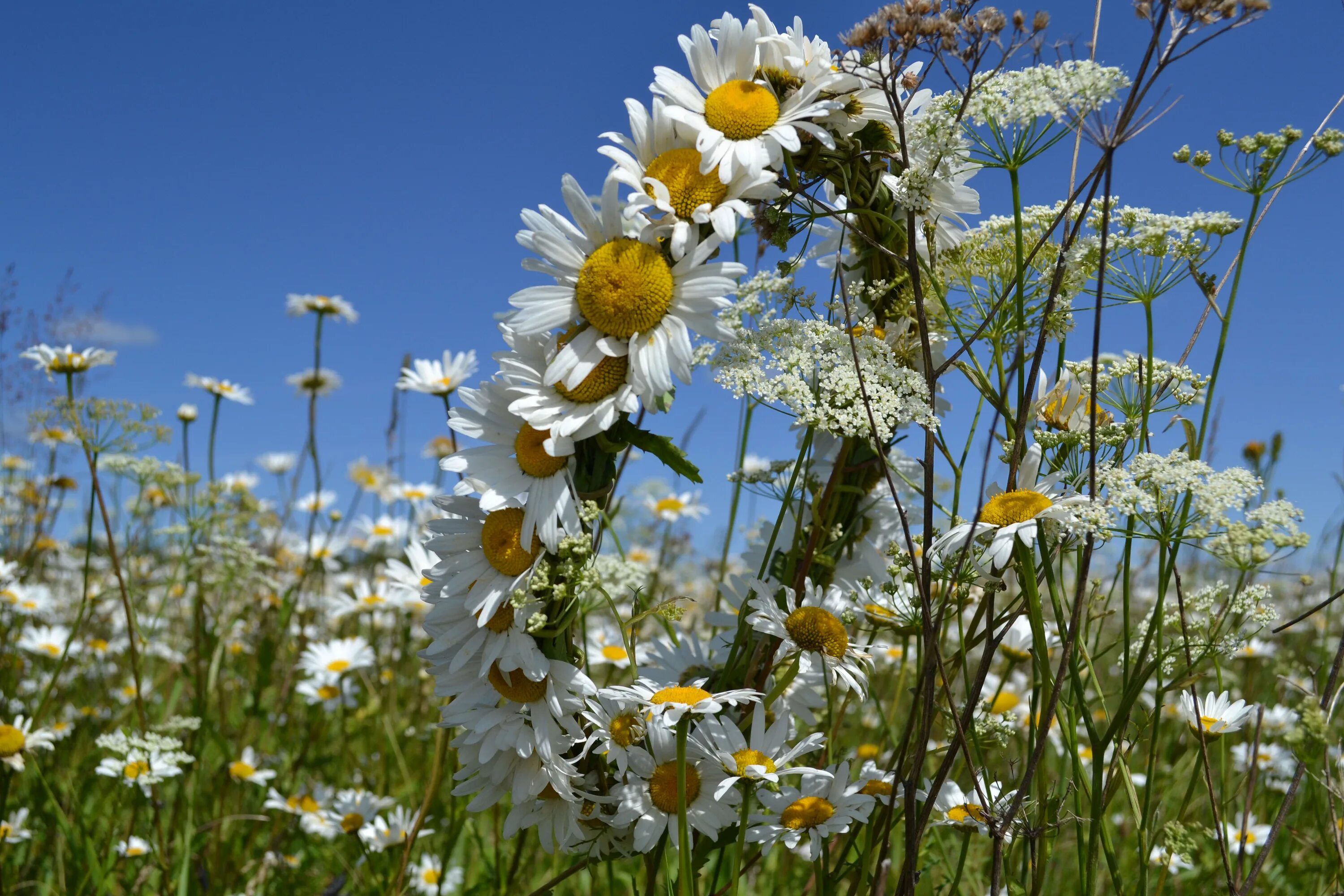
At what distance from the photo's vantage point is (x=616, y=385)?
1.17m

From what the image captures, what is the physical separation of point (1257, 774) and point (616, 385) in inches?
134

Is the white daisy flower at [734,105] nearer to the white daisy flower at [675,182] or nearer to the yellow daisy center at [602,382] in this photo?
the white daisy flower at [675,182]

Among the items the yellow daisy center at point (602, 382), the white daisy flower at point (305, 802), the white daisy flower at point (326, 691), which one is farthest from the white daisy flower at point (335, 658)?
the yellow daisy center at point (602, 382)

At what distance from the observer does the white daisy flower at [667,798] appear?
1.21m

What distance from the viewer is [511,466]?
1221 millimetres

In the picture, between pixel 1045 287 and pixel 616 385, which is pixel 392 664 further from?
pixel 1045 287

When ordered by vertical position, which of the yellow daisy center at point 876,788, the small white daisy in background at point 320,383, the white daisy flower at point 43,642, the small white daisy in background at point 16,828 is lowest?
the small white daisy in background at point 16,828

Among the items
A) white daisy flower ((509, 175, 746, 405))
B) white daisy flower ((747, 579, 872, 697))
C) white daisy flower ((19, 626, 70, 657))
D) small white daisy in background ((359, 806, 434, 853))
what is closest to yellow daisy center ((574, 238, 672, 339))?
white daisy flower ((509, 175, 746, 405))

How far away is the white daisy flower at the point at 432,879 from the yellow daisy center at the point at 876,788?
50.3 inches

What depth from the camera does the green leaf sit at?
3.96ft

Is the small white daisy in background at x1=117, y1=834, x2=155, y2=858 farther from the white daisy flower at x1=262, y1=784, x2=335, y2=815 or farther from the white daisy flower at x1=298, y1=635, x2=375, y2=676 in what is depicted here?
the white daisy flower at x1=298, y1=635, x2=375, y2=676

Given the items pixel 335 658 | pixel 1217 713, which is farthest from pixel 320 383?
pixel 1217 713

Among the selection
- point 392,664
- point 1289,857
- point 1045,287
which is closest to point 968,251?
point 1045,287

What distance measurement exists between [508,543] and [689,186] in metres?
0.57
